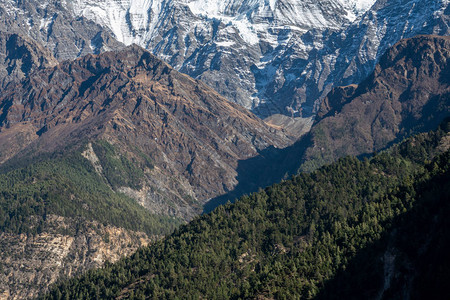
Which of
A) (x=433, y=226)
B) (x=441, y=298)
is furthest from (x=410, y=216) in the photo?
(x=441, y=298)

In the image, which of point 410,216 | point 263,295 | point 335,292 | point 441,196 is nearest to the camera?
point 441,196

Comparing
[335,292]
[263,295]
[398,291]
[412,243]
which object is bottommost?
[263,295]

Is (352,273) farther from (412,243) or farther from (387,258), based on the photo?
(412,243)

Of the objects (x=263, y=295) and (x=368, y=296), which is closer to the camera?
(x=368, y=296)

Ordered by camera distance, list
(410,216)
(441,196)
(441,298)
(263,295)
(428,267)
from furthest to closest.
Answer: (263,295) < (410,216) < (441,196) < (428,267) < (441,298)

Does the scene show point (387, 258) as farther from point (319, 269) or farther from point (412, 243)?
point (319, 269)

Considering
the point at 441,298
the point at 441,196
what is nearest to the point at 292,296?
the point at 441,196

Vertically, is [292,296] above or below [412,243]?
below
